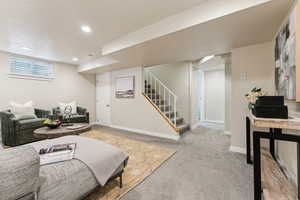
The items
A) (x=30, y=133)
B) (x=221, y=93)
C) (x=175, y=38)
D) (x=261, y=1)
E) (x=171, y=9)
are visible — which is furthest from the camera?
(x=221, y=93)

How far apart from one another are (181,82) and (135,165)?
10.3ft

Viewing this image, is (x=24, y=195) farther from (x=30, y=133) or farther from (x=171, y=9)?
(x=30, y=133)

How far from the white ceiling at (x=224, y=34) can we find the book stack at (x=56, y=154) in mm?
2094

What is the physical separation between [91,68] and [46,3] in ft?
9.57

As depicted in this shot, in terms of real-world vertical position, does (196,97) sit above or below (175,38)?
below

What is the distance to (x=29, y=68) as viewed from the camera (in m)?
3.93

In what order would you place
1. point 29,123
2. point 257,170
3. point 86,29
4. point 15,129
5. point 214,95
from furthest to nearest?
point 214,95
point 29,123
point 15,129
point 86,29
point 257,170

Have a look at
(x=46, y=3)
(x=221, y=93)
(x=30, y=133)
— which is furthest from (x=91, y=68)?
(x=221, y=93)

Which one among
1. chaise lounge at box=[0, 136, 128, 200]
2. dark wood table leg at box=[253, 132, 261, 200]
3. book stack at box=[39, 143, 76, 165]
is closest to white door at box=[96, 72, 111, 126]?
book stack at box=[39, 143, 76, 165]

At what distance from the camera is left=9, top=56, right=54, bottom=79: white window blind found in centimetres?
364

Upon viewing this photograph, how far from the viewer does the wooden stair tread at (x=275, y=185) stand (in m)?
1.15

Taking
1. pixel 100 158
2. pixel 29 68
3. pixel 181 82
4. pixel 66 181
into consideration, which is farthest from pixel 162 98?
pixel 29 68

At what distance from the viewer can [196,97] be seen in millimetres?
4688

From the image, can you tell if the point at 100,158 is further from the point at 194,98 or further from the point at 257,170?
the point at 194,98
